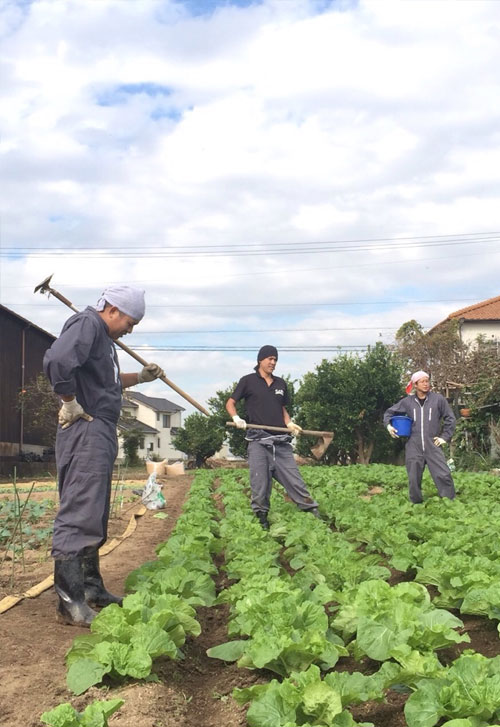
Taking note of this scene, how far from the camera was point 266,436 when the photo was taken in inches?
311

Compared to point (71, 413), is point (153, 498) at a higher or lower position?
lower

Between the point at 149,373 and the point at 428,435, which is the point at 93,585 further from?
the point at 428,435

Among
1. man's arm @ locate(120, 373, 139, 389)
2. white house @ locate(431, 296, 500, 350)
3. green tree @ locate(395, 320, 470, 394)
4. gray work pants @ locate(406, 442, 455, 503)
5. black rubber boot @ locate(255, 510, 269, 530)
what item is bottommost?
black rubber boot @ locate(255, 510, 269, 530)

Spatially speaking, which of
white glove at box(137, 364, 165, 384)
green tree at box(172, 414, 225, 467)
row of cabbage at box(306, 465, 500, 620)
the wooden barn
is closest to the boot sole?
white glove at box(137, 364, 165, 384)

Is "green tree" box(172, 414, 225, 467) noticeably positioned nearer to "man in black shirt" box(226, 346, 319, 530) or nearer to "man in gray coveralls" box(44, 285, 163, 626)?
"man in black shirt" box(226, 346, 319, 530)

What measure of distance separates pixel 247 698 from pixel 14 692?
3.36 feet

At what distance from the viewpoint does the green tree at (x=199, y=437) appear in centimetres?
3406

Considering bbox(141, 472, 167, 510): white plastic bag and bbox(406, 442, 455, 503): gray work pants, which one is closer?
bbox(406, 442, 455, 503): gray work pants

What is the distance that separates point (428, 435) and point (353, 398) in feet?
64.8

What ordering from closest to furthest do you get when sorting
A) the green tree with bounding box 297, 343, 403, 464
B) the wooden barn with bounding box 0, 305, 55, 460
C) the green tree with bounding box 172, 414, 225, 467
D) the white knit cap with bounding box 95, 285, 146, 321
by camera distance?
the white knit cap with bounding box 95, 285, 146, 321
the wooden barn with bounding box 0, 305, 55, 460
the green tree with bounding box 297, 343, 403, 464
the green tree with bounding box 172, 414, 225, 467

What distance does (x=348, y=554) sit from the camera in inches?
219

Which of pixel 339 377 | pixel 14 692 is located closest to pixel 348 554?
pixel 14 692

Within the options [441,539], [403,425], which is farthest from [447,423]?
[441,539]

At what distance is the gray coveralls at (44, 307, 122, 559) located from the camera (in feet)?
14.6
